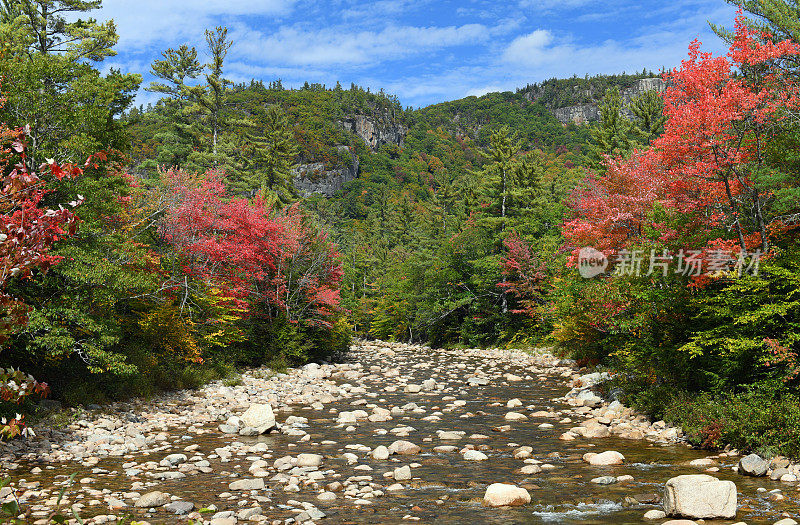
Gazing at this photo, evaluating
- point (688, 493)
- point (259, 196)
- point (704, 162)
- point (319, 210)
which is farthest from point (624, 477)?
point (319, 210)

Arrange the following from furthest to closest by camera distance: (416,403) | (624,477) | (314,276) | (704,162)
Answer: (314,276), (416,403), (704,162), (624,477)

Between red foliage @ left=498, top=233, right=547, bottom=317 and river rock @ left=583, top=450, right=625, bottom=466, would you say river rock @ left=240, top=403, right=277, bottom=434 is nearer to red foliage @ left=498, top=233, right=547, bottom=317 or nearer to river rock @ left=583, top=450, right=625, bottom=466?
river rock @ left=583, top=450, right=625, bottom=466

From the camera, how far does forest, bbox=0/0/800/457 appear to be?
9.65 meters

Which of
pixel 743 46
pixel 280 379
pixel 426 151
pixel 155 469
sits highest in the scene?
pixel 426 151

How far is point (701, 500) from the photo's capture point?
6.67 m

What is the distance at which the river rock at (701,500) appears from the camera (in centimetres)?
664

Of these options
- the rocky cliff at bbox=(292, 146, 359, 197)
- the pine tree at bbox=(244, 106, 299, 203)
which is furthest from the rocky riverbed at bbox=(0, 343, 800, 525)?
the rocky cliff at bbox=(292, 146, 359, 197)

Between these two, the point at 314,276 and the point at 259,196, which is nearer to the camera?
the point at 314,276

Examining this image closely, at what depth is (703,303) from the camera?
11062mm

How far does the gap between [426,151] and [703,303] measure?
14460 cm

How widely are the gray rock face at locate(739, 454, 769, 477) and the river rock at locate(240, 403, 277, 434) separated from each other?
937cm

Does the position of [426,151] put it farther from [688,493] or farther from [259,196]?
[688,493]

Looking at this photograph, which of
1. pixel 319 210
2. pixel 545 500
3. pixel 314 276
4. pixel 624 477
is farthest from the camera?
pixel 319 210

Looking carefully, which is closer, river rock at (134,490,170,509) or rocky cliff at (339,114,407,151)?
river rock at (134,490,170,509)
